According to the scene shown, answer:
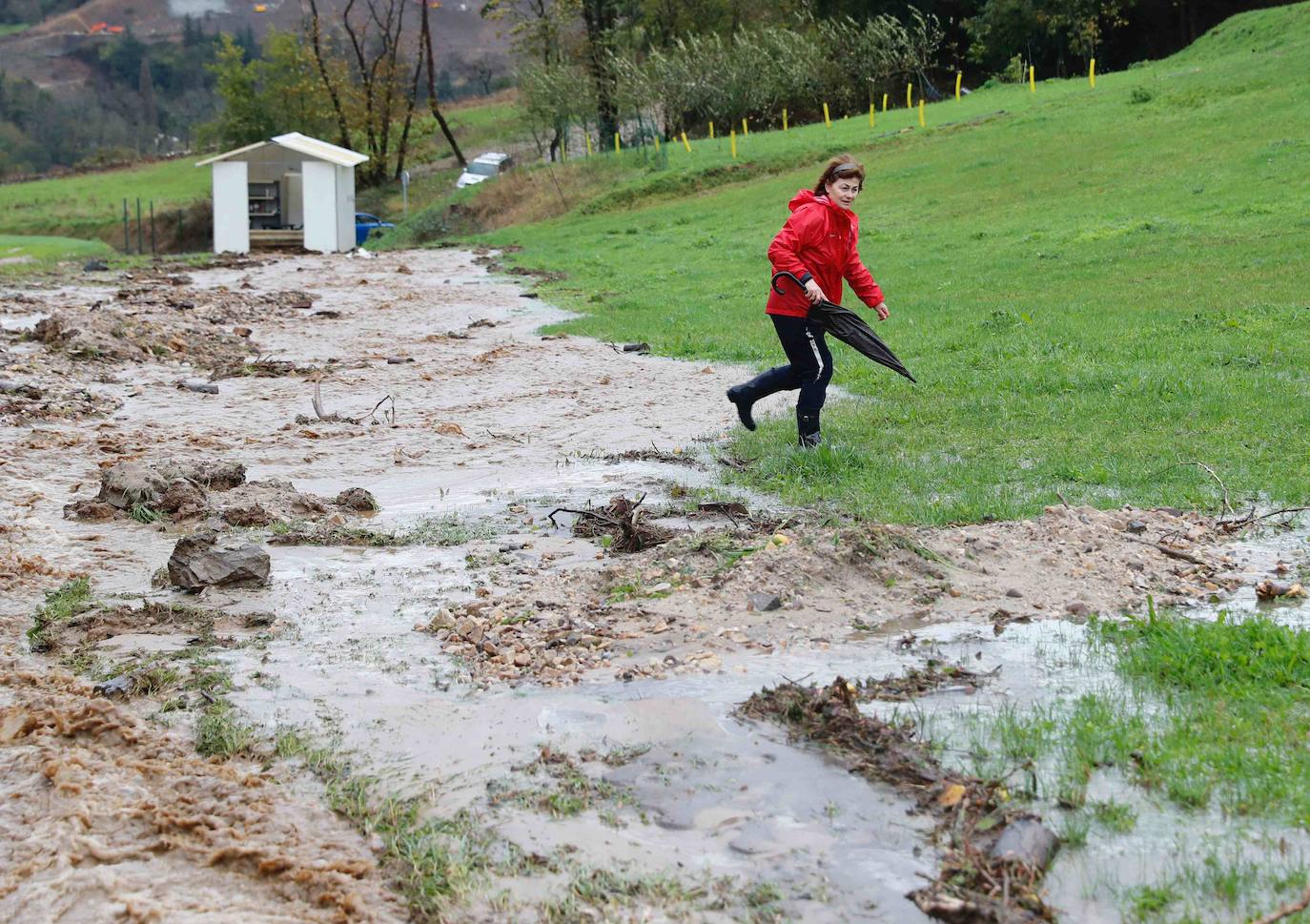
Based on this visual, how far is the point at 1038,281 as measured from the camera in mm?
18688

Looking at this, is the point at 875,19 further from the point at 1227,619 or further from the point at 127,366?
the point at 1227,619

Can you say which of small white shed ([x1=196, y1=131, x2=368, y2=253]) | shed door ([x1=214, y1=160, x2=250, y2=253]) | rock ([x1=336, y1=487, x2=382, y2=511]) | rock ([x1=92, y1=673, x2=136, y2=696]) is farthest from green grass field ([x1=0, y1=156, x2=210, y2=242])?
rock ([x1=92, y1=673, x2=136, y2=696])

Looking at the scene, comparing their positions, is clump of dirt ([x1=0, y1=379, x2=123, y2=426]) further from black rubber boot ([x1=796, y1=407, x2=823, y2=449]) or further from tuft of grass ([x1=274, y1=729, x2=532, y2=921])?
tuft of grass ([x1=274, y1=729, x2=532, y2=921])

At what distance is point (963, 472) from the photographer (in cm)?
873

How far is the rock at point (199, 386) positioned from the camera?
13.7 metres

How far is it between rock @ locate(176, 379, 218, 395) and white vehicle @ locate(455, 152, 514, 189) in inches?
1697

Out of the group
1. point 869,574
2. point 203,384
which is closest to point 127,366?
point 203,384

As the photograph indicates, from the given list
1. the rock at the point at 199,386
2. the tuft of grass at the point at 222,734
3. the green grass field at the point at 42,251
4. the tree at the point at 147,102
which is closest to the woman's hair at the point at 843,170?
the tuft of grass at the point at 222,734

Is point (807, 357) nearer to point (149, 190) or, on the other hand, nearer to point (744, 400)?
point (744, 400)

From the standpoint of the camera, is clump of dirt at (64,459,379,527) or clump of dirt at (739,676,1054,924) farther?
clump of dirt at (64,459,379,527)

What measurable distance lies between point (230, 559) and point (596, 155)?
4386 cm

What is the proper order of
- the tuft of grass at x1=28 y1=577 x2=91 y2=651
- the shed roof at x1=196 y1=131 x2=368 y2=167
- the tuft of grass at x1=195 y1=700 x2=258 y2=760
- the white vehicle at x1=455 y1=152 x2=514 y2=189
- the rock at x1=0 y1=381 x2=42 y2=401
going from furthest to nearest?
the white vehicle at x1=455 y1=152 x2=514 y2=189 → the shed roof at x1=196 y1=131 x2=368 y2=167 → the rock at x1=0 y1=381 x2=42 y2=401 → the tuft of grass at x1=28 y1=577 x2=91 y2=651 → the tuft of grass at x1=195 y1=700 x2=258 y2=760

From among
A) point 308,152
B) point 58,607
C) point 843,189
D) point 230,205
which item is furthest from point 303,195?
point 58,607

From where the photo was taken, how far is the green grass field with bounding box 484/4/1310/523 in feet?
29.3
